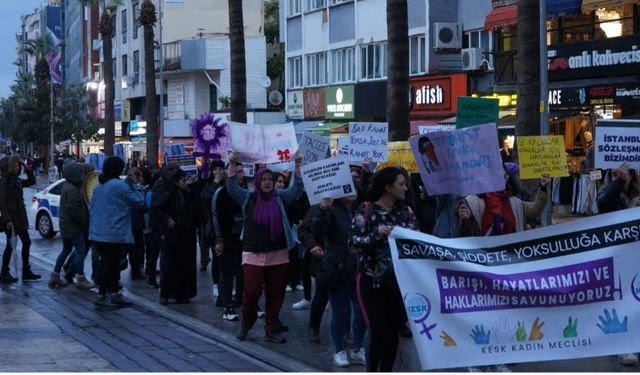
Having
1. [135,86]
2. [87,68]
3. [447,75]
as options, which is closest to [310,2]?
[447,75]

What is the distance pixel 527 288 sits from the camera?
26.5 ft

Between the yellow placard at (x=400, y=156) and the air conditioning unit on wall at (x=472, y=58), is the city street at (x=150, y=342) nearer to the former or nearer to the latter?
the yellow placard at (x=400, y=156)

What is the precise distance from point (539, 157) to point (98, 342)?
4537 mm

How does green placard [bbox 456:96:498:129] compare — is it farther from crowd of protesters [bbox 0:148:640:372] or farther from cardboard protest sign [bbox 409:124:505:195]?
cardboard protest sign [bbox 409:124:505:195]

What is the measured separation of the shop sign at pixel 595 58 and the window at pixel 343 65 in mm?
14137

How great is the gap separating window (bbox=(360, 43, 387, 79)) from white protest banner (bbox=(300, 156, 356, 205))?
32649 millimetres

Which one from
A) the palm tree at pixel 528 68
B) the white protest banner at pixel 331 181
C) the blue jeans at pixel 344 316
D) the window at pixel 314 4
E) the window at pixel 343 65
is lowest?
the blue jeans at pixel 344 316

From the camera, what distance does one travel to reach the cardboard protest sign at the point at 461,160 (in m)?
8.88

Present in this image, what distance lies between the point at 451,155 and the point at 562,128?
22347 mm

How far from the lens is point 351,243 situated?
8.21 meters

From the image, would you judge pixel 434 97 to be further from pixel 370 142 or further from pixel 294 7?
pixel 370 142

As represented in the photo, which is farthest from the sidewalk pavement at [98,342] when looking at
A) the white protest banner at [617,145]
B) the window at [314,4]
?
the window at [314,4]

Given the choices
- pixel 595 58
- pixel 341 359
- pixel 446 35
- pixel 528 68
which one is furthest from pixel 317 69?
pixel 341 359

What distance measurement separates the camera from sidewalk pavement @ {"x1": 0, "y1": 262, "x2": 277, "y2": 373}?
9.58 m
